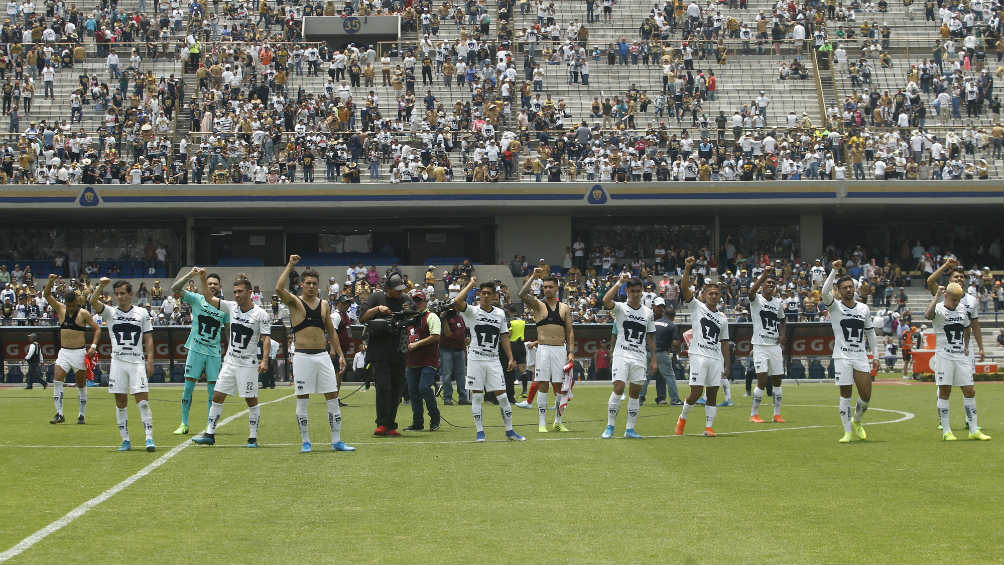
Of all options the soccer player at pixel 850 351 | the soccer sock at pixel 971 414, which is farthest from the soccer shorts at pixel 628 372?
the soccer sock at pixel 971 414

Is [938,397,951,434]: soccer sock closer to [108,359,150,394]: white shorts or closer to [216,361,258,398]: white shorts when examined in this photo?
[216,361,258,398]: white shorts

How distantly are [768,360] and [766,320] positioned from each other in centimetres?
66

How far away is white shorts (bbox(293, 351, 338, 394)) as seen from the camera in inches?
564

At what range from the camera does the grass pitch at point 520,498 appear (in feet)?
28.0

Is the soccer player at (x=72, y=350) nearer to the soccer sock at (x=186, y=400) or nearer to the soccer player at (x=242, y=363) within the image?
the soccer sock at (x=186, y=400)

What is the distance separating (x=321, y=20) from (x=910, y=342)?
3393cm

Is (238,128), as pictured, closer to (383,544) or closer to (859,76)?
(859,76)

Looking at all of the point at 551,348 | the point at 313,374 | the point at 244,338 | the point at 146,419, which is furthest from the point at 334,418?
the point at 551,348

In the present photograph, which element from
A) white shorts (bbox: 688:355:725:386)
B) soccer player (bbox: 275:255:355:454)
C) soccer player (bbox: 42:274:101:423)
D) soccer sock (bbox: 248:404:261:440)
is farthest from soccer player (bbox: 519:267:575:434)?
soccer player (bbox: 42:274:101:423)

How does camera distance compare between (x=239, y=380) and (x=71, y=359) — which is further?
(x=71, y=359)

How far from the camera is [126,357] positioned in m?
14.8

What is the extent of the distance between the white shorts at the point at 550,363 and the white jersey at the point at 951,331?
5271 mm

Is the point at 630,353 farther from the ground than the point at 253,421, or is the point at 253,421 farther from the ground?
the point at 630,353

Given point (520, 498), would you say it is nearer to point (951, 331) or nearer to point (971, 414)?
point (951, 331)
